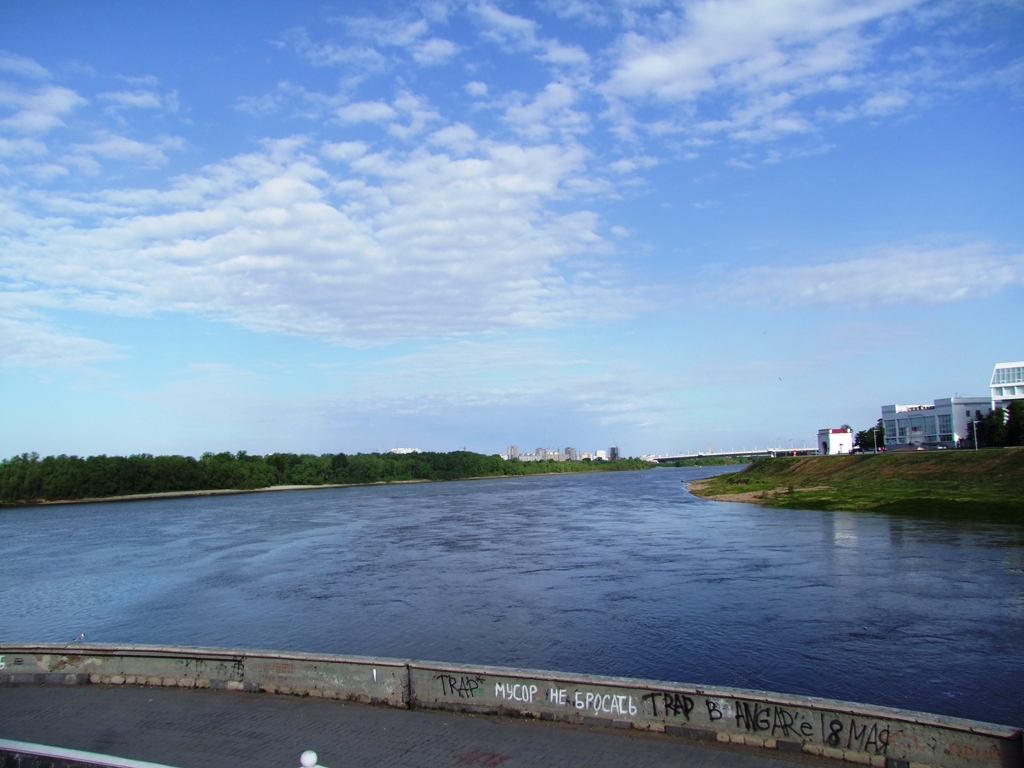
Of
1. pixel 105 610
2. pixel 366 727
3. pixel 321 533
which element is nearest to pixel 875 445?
pixel 321 533

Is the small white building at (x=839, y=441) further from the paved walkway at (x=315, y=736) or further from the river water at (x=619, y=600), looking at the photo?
the paved walkway at (x=315, y=736)

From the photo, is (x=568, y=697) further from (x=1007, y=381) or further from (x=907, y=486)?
(x=1007, y=381)

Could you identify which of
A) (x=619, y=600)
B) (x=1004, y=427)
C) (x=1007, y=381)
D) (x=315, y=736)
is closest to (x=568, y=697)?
(x=315, y=736)

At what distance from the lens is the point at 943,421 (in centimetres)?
12131

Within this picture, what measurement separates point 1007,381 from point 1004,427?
34.3m

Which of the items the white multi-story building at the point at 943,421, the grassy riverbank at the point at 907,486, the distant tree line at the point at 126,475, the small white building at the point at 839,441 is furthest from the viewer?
the distant tree line at the point at 126,475

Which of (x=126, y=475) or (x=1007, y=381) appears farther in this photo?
(x=126, y=475)

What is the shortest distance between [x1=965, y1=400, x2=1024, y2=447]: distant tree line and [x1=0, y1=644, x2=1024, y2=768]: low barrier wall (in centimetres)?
10080

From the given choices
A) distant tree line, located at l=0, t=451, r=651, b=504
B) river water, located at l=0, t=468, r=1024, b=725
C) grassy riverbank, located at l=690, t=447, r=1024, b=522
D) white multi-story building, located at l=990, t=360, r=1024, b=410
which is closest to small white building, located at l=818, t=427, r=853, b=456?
white multi-story building, located at l=990, t=360, r=1024, b=410

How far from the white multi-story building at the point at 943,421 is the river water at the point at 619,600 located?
74817 mm

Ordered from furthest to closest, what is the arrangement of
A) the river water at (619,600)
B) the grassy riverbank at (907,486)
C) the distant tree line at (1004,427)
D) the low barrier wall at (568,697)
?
the distant tree line at (1004,427) < the grassy riverbank at (907,486) < the river water at (619,600) < the low barrier wall at (568,697)

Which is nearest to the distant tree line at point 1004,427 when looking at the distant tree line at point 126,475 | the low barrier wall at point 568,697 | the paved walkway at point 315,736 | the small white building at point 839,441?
the small white building at point 839,441

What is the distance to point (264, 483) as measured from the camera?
177 meters

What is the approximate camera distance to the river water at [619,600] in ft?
66.3
